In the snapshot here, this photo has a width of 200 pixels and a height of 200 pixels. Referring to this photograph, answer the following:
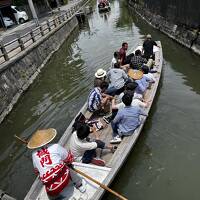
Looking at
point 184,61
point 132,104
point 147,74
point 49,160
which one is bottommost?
point 184,61

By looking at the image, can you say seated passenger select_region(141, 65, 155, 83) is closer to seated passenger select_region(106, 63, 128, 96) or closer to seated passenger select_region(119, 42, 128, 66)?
seated passenger select_region(106, 63, 128, 96)

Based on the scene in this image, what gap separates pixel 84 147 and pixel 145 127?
314 centimetres

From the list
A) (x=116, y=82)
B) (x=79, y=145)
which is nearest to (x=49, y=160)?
(x=79, y=145)

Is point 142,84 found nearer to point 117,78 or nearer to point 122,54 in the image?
point 117,78

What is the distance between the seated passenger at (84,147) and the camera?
5.82m

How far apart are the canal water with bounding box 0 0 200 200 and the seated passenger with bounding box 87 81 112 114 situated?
1511 mm

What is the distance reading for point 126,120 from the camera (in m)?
7.05

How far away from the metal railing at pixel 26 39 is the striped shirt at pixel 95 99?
704 centimetres

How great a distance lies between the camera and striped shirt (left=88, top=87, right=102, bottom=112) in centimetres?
824

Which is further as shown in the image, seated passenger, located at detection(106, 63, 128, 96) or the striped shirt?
seated passenger, located at detection(106, 63, 128, 96)

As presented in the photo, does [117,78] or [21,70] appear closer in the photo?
[117,78]

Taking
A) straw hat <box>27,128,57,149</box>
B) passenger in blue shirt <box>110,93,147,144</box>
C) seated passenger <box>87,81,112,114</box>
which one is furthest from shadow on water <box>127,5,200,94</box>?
straw hat <box>27,128,57,149</box>

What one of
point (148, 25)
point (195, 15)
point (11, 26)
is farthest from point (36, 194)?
point (11, 26)

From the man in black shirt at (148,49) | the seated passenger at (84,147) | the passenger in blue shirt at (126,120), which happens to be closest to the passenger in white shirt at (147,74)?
the man in black shirt at (148,49)
